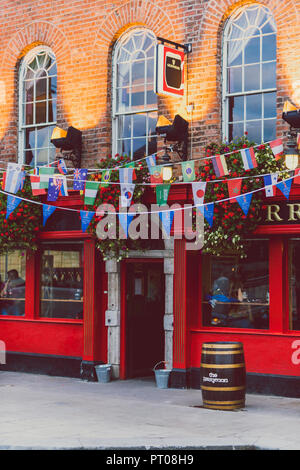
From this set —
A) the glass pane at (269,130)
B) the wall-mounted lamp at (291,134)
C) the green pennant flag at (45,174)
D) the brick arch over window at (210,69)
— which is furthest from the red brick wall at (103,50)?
the green pennant flag at (45,174)

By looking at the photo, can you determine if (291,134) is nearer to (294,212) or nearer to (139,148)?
(294,212)

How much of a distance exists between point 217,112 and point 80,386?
5007 mm

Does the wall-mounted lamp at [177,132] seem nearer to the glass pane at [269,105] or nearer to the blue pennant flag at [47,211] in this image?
the glass pane at [269,105]

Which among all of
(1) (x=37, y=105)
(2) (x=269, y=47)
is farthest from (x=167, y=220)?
(1) (x=37, y=105)

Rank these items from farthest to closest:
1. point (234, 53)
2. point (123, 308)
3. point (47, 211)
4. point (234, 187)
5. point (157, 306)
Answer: point (157, 306)
point (123, 308)
point (47, 211)
point (234, 53)
point (234, 187)

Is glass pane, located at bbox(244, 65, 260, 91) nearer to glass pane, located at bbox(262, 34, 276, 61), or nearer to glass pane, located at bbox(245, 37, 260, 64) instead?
glass pane, located at bbox(245, 37, 260, 64)

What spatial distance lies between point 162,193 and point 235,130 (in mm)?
1579

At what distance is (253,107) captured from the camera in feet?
41.3

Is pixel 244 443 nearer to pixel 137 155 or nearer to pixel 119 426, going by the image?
pixel 119 426

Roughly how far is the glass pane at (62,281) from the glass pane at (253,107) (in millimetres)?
3897

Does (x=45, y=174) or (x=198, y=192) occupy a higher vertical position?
(x=45, y=174)

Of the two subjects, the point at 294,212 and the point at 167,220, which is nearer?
the point at 294,212

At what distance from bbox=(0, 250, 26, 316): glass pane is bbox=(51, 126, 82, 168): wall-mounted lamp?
212 centimetres
